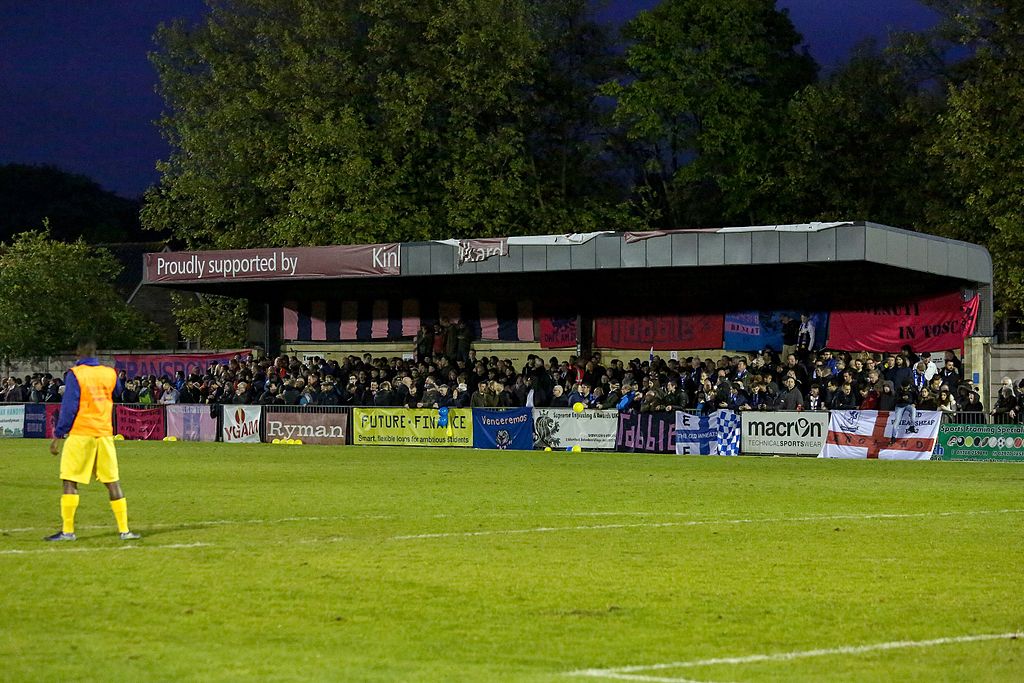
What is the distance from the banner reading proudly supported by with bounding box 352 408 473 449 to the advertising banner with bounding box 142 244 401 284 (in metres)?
5.62

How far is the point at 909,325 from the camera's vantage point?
37.9m

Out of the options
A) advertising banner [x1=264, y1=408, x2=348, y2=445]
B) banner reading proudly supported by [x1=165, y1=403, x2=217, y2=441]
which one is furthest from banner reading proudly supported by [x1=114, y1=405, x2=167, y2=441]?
Result: advertising banner [x1=264, y1=408, x2=348, y2=445]

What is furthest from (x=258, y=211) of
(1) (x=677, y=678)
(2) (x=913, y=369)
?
(1) (x=677, y=678)

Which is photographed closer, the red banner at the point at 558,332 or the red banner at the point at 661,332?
the red banner at the point at 661,332

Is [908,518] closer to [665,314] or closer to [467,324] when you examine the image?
[665,314]

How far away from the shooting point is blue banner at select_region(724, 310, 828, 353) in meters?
39.1

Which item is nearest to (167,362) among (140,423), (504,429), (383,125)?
(140,423)

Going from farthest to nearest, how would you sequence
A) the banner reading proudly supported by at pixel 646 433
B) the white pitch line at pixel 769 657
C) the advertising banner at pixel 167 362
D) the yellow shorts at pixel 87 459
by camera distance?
the advertising banner at pixel 167 362, the banner reading proudly supported by at pixel 646 433, the yellow shorts at pixel 87 459, the white pitch line at pixel 769 657

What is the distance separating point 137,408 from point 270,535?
26.7m

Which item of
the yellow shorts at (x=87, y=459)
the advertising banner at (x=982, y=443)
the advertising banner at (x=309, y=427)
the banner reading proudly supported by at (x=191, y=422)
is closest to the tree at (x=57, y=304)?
the banner reading proudly supported by at (x=191, y=422)

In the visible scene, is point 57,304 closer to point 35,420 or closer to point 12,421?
point 12,421

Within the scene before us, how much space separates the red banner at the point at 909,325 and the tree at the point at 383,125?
16323 mm

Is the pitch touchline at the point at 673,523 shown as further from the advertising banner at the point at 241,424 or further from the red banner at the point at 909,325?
the advertising banner at the point at 241,424

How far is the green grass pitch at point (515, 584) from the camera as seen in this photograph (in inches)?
338
